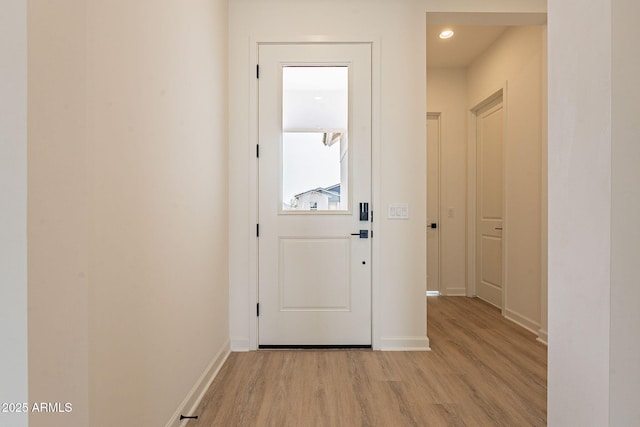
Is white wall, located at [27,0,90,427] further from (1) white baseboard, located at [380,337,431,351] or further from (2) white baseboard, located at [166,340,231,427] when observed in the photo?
(1) white baseboard, located at [380,337,431,351]

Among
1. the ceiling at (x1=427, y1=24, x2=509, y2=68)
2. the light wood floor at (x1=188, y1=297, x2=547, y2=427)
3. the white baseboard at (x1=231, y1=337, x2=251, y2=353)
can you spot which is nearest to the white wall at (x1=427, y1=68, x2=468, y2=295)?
the ceiling at (x1=427, y1=24, x2=509, y2=68)

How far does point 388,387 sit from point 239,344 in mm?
1195

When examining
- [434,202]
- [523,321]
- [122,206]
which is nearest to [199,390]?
[122,206]

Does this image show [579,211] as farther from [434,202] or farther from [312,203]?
[434,202]

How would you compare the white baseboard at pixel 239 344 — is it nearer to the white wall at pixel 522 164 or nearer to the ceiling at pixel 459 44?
the white wall at pixel 522 164

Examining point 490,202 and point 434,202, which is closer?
point 490,202

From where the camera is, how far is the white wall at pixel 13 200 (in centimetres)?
64

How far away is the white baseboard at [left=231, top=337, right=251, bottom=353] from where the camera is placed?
8.09 ft

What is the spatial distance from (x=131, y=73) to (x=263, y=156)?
54.2 inches

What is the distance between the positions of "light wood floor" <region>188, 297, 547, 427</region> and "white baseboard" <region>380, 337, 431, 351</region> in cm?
6

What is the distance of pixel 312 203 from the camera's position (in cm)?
Answer: 255

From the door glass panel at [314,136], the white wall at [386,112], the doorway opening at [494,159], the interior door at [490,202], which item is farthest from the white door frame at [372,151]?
the interior door at [490,202]

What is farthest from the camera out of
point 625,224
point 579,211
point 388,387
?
point 388,387

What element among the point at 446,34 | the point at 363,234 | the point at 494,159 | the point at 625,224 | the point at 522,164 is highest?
the point at 446,34
